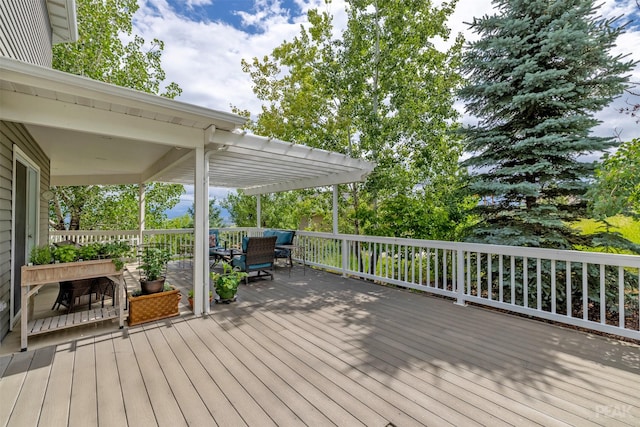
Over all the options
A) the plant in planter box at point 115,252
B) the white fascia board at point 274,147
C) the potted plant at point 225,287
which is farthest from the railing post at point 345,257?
the plant in planter box at point 115,252

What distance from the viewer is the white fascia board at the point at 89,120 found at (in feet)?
9.02

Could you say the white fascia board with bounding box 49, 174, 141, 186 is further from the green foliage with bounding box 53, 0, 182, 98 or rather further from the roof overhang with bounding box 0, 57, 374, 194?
the green foliage with bounding box 53, 0, 182, 98

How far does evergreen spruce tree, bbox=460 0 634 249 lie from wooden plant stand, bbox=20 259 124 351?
5495 millimetres

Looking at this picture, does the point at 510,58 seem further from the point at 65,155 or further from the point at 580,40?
the point at 65,155

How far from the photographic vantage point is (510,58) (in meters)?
4.69

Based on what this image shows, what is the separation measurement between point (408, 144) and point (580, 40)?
3.78 m

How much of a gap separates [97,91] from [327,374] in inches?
135

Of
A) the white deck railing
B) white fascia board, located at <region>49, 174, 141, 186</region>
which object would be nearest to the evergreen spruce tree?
the white deck railing

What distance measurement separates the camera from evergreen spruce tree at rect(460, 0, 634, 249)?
4.25 metres

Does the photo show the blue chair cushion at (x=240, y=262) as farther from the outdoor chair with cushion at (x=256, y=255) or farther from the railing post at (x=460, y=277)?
the railing post at (x=460, y=277)

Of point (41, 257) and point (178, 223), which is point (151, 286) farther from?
point (178, 223)

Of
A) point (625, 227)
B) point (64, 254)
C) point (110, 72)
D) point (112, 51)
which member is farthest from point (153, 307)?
point (112, 51)

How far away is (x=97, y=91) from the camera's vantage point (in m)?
2.82

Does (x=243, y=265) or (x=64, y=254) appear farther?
(x=243, y=265)
